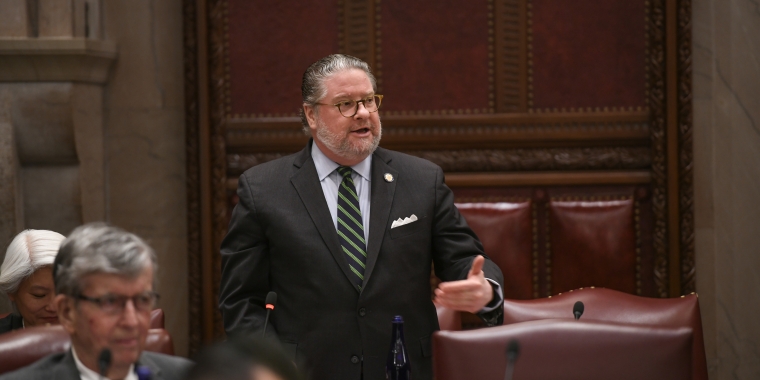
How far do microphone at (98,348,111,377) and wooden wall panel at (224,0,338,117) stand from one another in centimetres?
292

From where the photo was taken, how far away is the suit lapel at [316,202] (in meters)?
2.59

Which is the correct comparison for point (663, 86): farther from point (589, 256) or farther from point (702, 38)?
point (589, 256)

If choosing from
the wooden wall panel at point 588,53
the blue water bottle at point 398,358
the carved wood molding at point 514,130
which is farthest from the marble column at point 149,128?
the blue water bottle at point 398,358

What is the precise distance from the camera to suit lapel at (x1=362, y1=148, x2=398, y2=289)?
8.46 ft

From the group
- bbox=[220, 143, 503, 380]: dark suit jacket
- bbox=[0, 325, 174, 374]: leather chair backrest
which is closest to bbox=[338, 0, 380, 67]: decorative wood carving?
bbox=[220, 143, 503, 380]: dark suit jacket

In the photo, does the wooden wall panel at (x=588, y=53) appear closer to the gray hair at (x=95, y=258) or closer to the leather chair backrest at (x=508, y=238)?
the leather chair backrest at (x=508, y=238)

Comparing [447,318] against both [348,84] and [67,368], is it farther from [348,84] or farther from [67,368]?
[67,368]

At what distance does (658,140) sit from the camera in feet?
14.4

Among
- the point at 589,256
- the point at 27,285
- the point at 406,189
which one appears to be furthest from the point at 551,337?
the point at 589,256

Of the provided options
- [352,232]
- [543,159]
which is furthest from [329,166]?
[543,159]

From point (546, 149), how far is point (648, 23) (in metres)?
0.80

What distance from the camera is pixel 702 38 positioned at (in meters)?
4.29

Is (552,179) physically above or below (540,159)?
below

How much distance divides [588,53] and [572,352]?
276cm
